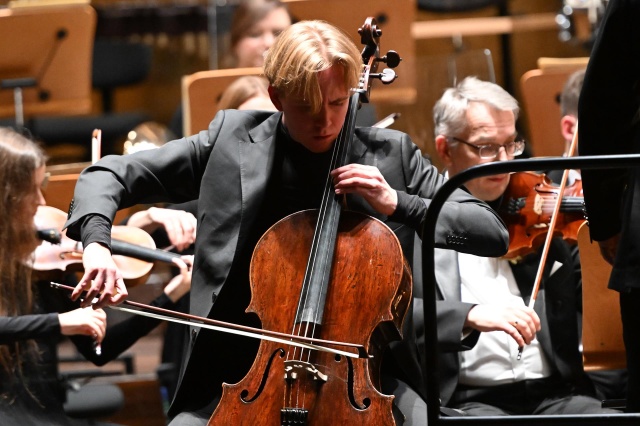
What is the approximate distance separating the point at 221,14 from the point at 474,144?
2525mm

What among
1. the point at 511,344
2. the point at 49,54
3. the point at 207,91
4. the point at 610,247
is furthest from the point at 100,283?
the point at 49,54

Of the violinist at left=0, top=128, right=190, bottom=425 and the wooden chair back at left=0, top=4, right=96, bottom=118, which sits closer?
the violinist at left=0, top=128, right=190, bottom=425

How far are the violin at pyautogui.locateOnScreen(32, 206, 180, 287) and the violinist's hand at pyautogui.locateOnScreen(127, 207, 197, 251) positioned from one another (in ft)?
0.23

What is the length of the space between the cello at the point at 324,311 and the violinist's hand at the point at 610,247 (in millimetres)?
396

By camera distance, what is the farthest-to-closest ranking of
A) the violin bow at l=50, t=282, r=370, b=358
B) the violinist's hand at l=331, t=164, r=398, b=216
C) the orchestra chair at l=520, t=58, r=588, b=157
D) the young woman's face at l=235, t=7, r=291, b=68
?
1. the young woman's face at l=235, t=7, r=291, b=68
2. the orchestra chair at l=520, t=58, r=588, b=157
3. the violinist's hand at l=331, t=164, r=398, b=216
4. the violin bow at l=50, t=282, r=370, b=358

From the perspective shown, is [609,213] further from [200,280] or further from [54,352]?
[54,352]

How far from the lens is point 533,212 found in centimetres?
245

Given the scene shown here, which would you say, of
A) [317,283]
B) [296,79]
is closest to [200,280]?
[317,283]

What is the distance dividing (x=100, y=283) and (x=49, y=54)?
230cm

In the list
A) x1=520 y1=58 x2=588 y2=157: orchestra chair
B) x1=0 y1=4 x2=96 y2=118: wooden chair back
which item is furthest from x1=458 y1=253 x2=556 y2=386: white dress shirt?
x1=0 y1=4 x2=96 y2=118: wooden chair back

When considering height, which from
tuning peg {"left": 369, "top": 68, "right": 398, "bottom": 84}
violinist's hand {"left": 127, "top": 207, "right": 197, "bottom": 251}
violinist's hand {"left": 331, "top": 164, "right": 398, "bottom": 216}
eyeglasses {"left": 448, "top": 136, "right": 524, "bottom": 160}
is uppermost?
tuning peg {"left": 369, "top": 68, "right": 398, "bottom": 84}

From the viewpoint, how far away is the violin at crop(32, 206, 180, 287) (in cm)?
250

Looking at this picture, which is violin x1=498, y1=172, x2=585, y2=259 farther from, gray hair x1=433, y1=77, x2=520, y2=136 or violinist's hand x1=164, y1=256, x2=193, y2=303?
violinist's hand x1=164, y1=256, x2=193, y2=303

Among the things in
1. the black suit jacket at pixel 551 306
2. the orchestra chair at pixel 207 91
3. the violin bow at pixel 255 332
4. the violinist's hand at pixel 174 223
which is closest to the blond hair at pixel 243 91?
the orchestra chair at pixel 207 91
